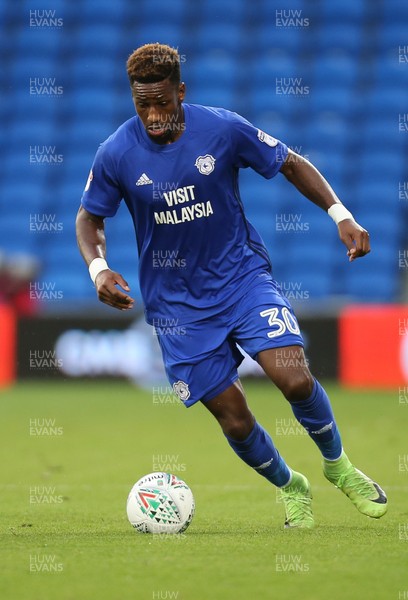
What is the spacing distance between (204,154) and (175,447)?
4504 millimetres

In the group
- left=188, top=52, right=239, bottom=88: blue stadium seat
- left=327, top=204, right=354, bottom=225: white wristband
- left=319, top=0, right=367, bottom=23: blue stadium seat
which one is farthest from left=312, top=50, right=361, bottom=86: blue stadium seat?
left=327, top=204, right=354, bottom=225: white wristband

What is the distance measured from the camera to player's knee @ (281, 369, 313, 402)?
5492 mm

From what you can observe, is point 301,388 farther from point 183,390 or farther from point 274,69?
point 274,69

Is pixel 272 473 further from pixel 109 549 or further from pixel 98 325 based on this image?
pixel 98 325

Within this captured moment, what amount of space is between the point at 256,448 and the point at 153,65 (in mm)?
1908

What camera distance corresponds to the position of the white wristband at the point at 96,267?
558 centimetres

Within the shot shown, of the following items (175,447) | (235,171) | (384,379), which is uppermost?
(235,171)

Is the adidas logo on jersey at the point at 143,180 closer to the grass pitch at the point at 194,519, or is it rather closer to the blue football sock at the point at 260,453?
the blue football sock at the point at 260,453

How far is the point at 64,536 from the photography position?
551cm

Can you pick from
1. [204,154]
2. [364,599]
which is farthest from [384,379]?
[364,599]

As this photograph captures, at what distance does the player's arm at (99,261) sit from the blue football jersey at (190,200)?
0.23ft

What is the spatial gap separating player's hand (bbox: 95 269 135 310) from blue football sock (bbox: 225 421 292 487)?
961 mm

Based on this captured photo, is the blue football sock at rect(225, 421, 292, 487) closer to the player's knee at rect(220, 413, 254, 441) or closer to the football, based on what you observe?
the player's knee at rect(220, 413, 254, 441)

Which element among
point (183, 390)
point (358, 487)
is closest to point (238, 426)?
point (183, 390)
